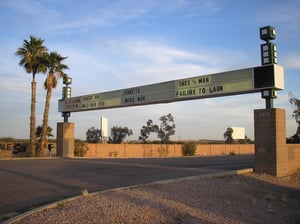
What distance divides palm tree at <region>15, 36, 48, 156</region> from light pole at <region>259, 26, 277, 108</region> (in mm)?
22594

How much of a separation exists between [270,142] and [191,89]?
6.43 m

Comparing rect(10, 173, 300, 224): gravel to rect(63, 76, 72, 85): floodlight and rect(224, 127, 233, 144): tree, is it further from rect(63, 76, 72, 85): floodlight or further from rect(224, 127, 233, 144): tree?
rect(224, 127, 233, 144): tree

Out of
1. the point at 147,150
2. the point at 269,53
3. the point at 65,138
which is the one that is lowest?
the point at 147,150

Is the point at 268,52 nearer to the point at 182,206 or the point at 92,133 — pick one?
the point at 182,206

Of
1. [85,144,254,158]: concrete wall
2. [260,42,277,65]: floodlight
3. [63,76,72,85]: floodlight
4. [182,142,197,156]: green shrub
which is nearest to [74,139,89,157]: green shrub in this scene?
[85,144,254,158]: concrete wall

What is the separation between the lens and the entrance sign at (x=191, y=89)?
19.1 meters

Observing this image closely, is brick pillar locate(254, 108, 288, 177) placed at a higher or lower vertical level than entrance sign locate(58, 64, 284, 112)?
lower

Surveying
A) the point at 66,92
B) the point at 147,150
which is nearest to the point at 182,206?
the point at 66,92

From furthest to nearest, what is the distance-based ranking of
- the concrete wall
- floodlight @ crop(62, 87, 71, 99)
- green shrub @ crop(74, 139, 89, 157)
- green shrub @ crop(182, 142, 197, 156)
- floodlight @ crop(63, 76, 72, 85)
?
green shrub @ crop(182, 142, 197, 156), the concrete wall, green shrub @ crop(74, 139, 89, 157), floodlight @ crop(62, 87, 71, 99), floodlight @ crop(63, 76, 72, 85)

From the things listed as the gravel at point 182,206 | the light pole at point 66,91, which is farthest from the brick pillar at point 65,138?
the gravel at point 182,206

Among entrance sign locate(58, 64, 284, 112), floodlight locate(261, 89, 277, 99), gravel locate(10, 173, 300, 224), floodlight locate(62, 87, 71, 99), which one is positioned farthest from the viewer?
floodlight locate(62, 87, 71, 99)

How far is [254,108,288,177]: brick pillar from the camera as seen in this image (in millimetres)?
18344

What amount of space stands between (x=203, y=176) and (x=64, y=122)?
19340mm

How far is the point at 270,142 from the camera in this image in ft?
60.5
